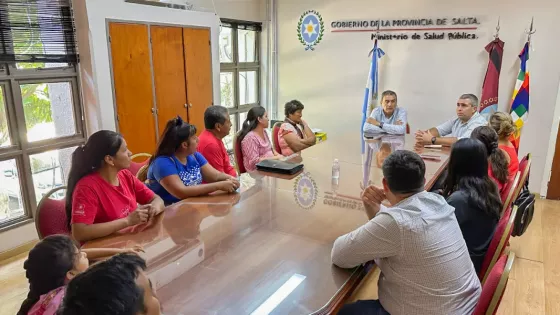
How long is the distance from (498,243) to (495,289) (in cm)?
54

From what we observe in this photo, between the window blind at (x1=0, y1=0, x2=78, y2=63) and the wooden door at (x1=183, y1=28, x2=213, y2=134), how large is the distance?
1.18 m

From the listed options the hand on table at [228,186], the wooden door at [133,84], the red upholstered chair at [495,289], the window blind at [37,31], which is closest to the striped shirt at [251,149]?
the hand on table at [228,186]

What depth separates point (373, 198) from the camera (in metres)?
1.75

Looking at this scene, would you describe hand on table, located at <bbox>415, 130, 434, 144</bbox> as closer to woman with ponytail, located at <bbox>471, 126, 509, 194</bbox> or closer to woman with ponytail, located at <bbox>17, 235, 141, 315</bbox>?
woman with ponytail, located at <bbox>471, 126, 509, 194</bbox>

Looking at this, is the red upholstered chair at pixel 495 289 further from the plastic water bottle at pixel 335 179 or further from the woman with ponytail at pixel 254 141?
the woman with ponytail at pixel 254 141

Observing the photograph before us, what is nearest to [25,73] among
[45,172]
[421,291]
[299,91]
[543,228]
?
[45,172]

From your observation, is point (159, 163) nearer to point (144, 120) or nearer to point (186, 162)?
point (186, 162)

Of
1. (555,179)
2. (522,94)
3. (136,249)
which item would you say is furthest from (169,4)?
(555,179)

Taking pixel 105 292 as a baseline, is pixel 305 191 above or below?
below

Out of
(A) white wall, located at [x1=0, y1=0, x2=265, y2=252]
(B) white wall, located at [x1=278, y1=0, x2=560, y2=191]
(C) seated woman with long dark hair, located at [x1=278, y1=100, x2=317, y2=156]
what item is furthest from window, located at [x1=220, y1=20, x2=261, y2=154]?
(C) seated woman with long dark hair, located at [x1=278, y1=100, x2=317, y2=156]

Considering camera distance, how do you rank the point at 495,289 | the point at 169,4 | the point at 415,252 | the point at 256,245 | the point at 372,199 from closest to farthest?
the point at 495,289 → the point at 415,252 → the point at 256,245 → the point at 372,199 → the point at 169,4

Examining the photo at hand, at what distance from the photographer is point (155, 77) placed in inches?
147

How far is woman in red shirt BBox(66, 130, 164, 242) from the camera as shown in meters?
1.67

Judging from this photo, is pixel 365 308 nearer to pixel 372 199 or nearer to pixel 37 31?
pixel 372 199
